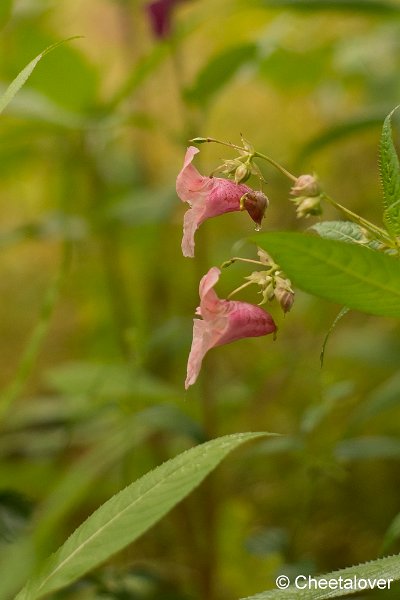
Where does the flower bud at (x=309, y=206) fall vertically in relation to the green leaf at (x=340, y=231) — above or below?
above

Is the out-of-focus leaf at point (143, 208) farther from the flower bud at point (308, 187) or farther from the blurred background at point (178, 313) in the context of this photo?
the flower bud at point (308, 187)

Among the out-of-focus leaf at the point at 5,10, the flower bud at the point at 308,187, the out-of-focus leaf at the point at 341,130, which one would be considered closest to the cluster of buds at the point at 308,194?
the flower bud at the point at 308,187

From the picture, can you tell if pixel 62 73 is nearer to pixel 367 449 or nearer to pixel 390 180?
pixel 367 449

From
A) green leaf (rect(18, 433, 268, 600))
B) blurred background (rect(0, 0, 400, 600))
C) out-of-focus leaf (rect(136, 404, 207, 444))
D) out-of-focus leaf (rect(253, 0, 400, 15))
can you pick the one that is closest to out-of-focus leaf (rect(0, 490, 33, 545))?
blurred background (rect(0, 0, 400, 600))

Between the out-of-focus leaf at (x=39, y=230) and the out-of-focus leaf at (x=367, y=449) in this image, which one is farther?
the out-of-focus leaf at (x=39, y=230)

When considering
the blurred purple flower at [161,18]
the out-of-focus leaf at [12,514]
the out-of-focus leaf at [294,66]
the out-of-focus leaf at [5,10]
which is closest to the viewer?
the out-of-focus leaf at [5,10]

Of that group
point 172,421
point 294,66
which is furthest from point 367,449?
point 294,66
